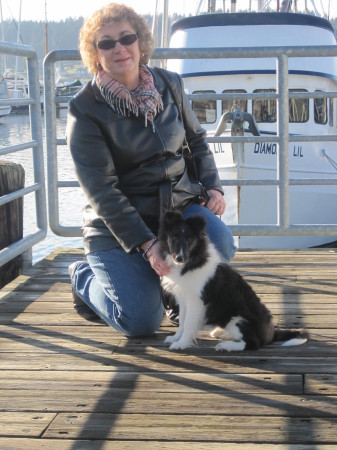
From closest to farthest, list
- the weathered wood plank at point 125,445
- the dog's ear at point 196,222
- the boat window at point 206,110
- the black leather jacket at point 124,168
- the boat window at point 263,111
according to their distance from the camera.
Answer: the weathered wood plank at point 125,445, the dog's ear at point 196,222, the black leather jacket at point 124,168, the boat window at point 263,111, the boat window at point 206,110

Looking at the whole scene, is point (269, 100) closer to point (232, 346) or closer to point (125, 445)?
point (232, 346)

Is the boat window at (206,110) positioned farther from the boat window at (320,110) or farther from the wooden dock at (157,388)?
the wooden dock at (157,388)

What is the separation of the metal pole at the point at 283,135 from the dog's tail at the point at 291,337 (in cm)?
179

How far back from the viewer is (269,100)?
10.6 metres

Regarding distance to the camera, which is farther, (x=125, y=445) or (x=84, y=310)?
(x=84, y=310)

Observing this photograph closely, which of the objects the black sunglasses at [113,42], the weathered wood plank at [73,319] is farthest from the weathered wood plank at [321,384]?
the black sunglasses at [113,42]

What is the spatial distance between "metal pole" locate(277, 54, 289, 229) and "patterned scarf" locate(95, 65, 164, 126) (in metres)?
1.59

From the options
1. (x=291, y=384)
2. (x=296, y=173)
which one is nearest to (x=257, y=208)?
(x=296, y=173)

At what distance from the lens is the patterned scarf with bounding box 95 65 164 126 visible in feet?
12.2

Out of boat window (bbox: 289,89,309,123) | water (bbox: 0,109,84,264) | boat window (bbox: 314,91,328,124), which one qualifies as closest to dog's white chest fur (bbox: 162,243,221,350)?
water (bbox: 0,109,84,264)

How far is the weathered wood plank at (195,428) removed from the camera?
260 centimetres

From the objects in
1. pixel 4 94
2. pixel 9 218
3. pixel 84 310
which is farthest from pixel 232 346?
pixel 4 94

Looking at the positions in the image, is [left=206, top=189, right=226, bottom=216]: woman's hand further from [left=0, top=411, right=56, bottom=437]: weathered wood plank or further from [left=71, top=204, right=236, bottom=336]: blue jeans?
[left=0, top=411, right=56, bottom=437]: weathered wood plank

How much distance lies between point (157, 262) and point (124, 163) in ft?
A: 1.99
